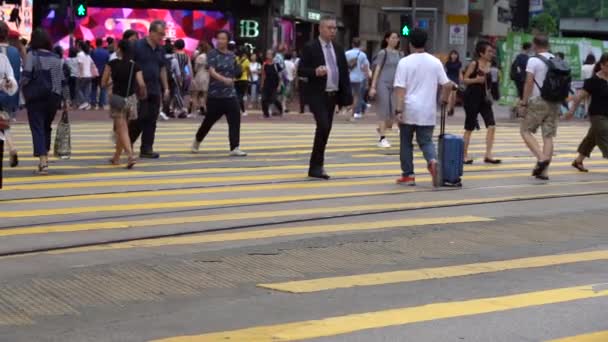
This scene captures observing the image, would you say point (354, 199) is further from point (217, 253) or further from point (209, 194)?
point (217, 253)

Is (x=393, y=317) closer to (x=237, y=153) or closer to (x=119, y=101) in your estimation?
(x=119, y=101)

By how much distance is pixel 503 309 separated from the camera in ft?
25.3

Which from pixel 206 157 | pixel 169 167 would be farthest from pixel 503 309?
pixel 206 157

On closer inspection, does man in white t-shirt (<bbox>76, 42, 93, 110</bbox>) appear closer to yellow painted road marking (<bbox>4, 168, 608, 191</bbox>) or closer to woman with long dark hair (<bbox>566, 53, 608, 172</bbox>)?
yellow painted road marking (<bbox>4, 168, 608, 191</bbox>)

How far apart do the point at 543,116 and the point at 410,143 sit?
232 cm

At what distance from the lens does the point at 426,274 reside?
353 inches

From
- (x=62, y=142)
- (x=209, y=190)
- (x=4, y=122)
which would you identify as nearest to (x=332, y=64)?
(x=209, y=190)

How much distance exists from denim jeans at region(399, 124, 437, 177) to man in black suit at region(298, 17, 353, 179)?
0.96 m

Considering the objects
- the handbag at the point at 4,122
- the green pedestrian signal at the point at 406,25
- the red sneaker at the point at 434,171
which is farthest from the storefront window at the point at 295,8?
the handbag at the point at 4,122

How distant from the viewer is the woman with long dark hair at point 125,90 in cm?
A: 1589

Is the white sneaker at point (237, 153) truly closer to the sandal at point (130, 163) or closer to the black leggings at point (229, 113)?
the black leggings at point (229, 113)

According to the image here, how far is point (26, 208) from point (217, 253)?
3.13m

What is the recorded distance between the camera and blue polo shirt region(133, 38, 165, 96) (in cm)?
1742

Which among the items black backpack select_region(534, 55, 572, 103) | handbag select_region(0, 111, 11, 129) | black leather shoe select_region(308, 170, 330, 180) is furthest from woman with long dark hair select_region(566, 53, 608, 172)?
handbag select_region(0, 111, 11, 129)
